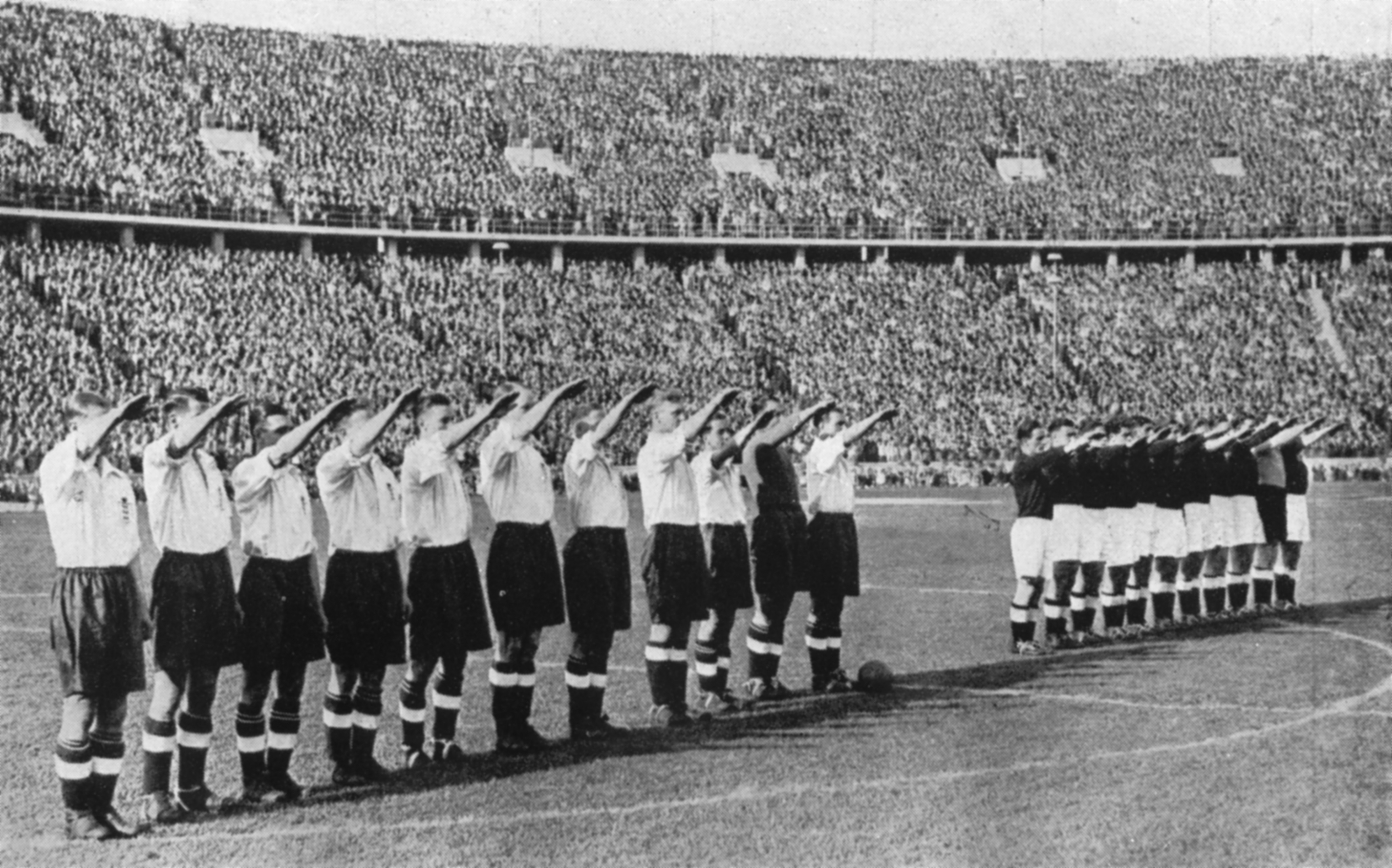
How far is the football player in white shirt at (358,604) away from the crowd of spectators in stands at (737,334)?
2681 centimetres

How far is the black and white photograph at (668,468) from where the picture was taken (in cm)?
824

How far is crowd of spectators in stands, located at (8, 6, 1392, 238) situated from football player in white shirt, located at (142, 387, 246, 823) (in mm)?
Answer: 39949

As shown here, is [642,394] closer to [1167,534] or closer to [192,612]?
[192,612]

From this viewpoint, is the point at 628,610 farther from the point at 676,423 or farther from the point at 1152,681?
the point at 1152,681

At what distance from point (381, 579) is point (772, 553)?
12.4 feet

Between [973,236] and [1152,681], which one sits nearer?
[1152,681]

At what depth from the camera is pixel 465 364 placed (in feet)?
142

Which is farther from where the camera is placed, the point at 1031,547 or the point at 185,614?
the point at 1031,547

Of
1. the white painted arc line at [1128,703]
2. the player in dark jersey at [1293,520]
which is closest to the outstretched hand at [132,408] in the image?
the white painted arc line at [1128,703]

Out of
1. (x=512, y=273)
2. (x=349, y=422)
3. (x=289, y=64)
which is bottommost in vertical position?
(x=349, y=422)

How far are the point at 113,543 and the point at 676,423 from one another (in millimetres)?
4212

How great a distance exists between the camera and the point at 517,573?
981cm

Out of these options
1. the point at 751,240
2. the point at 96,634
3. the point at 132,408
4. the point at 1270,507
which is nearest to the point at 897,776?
the point at 96,634

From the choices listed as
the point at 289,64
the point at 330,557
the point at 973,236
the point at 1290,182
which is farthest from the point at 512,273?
the point at 330,557
